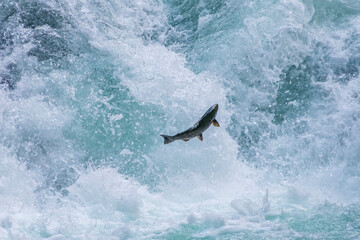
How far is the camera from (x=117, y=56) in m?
4.23

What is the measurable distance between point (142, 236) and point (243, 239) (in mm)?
666

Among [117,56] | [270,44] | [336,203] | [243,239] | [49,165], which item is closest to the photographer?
[243,239]

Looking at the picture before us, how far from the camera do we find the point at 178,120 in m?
3.92

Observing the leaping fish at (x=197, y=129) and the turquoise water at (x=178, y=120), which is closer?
the leaping fish at (x=197, y=129)

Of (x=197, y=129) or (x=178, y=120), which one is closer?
(x=197, y=129)

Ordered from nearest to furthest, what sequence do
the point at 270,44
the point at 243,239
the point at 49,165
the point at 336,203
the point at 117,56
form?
the point at 243,239 → the point at 336,203 → the point at 49,165 → the point at 117,56 → the point at 270,44

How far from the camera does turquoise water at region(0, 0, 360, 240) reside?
3.22 metres

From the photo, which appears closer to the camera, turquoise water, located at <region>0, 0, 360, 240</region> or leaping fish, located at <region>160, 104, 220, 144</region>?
leaping fish, located at <region>160, 104, 220, 144</region>

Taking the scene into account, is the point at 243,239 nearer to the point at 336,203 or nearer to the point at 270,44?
the point at 336,203

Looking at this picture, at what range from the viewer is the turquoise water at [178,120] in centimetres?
322

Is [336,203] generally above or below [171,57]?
below

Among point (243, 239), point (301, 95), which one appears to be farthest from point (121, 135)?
point (301, 95)

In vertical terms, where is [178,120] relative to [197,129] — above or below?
below

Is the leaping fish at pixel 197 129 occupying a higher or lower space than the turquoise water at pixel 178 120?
higher
